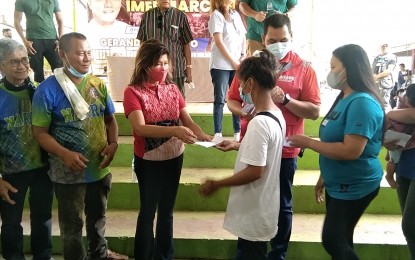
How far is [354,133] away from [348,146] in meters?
0.06

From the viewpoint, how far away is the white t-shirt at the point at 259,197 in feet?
6.31

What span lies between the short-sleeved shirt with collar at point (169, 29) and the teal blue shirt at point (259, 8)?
0.53 metres

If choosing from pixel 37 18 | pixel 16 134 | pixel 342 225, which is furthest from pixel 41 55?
pixel 342 225

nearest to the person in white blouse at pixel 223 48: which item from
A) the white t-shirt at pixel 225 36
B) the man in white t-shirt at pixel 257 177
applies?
the white t-shirt at pixel 225 36

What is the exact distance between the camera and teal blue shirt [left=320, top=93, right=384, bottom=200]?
76.3 inches

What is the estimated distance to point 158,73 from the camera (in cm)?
238

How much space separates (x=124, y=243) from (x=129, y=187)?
53cm

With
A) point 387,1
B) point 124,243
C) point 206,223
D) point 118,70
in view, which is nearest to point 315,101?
point 206,223

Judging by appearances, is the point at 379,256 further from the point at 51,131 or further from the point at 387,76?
the point at 387,76

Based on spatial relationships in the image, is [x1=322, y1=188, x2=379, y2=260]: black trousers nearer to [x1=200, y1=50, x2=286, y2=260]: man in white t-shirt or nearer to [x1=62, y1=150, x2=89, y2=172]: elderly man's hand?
[x1=200, y1=50, x2=286, y2=260]: man in white t-shirt

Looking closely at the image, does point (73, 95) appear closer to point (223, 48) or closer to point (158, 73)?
point (158, 73)

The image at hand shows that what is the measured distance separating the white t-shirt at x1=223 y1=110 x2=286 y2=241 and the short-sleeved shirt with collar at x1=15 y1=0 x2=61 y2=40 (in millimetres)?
2939

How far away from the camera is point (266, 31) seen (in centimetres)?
244

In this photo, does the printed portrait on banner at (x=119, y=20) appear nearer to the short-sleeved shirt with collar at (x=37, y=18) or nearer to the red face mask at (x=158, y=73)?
the short-sleeved shirt with collar at (x=37, y=18)
